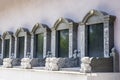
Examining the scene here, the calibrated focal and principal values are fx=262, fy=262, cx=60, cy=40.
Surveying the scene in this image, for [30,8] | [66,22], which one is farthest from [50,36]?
[30,8]

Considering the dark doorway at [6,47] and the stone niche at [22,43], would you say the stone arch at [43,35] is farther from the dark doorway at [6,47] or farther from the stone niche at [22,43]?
the dark doorway at [6,47]

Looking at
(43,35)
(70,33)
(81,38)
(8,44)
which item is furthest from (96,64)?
(8,44)

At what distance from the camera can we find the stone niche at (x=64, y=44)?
199 inches

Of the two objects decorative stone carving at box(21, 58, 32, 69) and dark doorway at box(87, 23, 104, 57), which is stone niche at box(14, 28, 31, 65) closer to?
decorative stone carving at box(21, 58, 32, 69)

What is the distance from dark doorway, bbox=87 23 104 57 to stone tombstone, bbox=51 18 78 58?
0.41 m

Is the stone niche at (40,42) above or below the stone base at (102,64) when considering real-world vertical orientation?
above

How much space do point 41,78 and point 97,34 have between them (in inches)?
56.6

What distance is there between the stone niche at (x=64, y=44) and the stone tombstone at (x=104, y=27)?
0.26 m

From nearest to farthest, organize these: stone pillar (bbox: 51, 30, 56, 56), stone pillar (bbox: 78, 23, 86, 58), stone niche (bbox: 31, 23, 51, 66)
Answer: stone pillar (bbox: 78, 23, 86, 58), stone pillar (bbox: 51, 30, 56, 56), stone niche (bbox: 31, 23, 51, 66)

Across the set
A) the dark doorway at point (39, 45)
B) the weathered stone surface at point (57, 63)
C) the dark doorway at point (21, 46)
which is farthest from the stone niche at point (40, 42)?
the weathered stone surface at point (57, 63)

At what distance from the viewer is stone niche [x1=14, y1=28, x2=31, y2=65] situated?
7371mm

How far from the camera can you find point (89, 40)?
5.46 meters

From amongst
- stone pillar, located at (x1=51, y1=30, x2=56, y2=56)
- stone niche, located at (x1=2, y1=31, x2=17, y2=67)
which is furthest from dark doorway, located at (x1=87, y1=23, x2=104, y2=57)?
stone niche, located at (x1=2, y1=31, x2=17, y2=67)

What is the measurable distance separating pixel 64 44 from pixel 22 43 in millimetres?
1953
